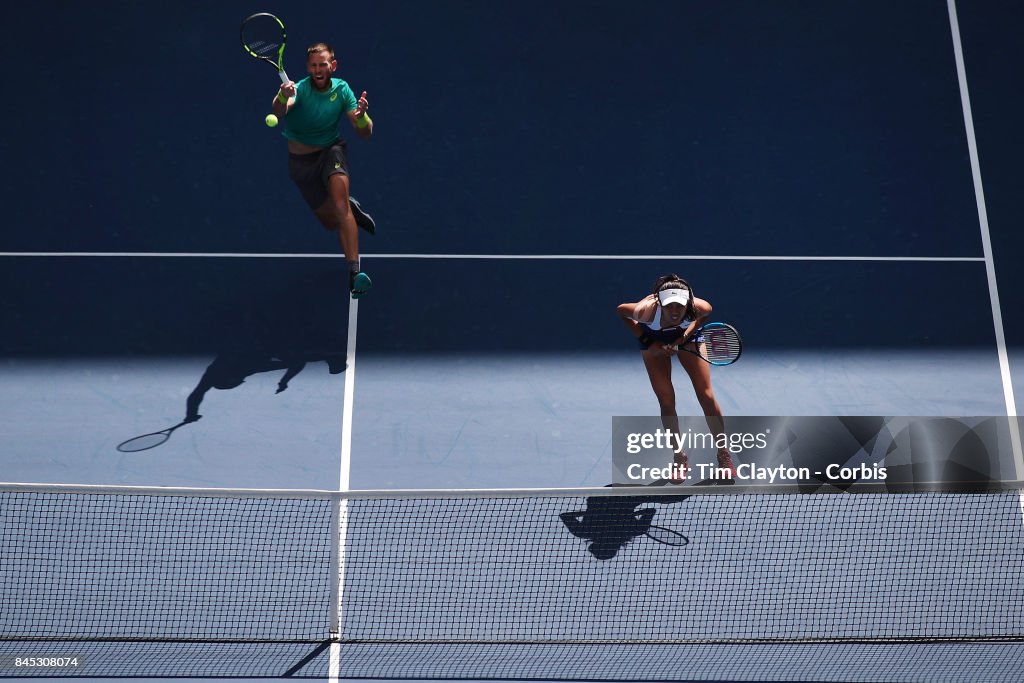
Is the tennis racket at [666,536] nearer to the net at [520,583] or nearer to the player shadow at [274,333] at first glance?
the net at [520,583]

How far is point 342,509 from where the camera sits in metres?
9.49

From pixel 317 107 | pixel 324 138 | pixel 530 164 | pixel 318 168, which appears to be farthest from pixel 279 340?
pixel 530 164

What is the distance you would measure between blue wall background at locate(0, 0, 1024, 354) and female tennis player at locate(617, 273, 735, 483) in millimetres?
1422

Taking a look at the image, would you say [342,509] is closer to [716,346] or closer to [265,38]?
[716,346]

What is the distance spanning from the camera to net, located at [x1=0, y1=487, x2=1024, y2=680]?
27.8 ft

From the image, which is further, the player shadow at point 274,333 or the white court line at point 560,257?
the white court line at point 560,257

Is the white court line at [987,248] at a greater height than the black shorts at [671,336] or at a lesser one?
greater

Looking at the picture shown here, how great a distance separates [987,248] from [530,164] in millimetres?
3636

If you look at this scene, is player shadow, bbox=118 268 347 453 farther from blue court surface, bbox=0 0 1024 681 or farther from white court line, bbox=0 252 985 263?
white court line, bbox=0 252 985 263

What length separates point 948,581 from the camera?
8.91 m

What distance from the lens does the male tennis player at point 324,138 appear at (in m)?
10.4

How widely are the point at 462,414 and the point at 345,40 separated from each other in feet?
13.5

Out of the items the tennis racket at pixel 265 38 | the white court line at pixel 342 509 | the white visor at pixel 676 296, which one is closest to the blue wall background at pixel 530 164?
the white court line at pixel 342 509

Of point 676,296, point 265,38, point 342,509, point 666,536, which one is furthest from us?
point 265,38
